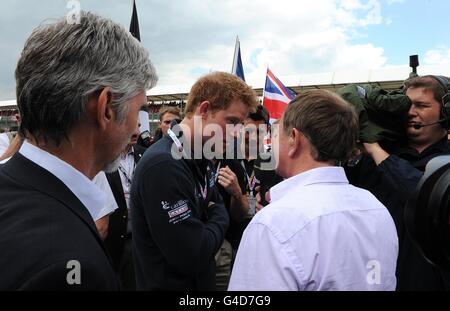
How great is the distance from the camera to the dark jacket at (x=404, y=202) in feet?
7.10

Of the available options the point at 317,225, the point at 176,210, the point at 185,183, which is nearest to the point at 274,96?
the point at 185,183

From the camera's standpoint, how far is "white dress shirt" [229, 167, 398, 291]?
1.29 m

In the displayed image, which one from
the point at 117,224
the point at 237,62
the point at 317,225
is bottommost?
the point at 117,224

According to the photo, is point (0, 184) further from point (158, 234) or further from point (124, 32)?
point (158, 234)

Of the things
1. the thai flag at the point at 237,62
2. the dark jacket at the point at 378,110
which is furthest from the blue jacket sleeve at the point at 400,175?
the thai flag at the point at 237,62

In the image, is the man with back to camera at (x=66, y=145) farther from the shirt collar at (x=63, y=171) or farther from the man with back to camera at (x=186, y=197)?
the man with back to camera at (x=186, y=197)

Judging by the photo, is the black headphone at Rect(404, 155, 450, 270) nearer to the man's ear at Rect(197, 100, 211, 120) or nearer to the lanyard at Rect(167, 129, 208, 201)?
the lanyard at Rect(167, 129, 208, 201)

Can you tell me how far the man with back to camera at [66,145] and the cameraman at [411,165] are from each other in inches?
64.8

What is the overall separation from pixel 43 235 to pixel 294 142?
44.5 inches

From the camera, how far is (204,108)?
231cm

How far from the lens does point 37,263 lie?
768 millimetres

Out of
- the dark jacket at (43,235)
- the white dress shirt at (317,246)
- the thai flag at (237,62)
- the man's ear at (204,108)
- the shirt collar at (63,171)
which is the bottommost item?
the white dress shirt at (317,246)

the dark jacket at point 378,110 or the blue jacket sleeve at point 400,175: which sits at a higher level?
the dark jacket at point 378,110

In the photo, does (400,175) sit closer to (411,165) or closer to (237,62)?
(411,165)
